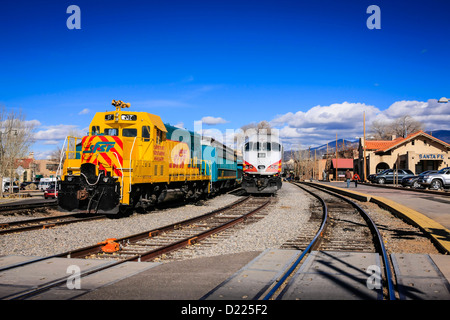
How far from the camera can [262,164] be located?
65.6 ft

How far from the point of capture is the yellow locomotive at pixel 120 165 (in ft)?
37.3

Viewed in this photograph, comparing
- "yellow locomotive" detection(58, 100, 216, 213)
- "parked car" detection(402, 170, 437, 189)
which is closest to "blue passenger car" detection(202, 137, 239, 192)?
"yellow locomotive" detection(58, 100, 216, 213)

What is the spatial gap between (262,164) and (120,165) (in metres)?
10.0

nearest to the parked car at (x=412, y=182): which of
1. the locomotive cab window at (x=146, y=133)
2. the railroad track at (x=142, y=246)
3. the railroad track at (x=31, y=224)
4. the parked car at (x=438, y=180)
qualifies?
the parked car at (x=438, y=180)

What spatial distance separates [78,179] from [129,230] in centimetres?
279

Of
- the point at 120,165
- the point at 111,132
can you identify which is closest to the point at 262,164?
the point at 111,132

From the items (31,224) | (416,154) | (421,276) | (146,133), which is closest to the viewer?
(421,276)

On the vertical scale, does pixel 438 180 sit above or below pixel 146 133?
below

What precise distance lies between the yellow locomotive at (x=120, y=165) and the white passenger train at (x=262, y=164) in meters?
5.54

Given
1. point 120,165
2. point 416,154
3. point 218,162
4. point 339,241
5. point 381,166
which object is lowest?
point 339,241

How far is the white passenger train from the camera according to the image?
2003 centimetres

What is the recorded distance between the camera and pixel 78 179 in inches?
447

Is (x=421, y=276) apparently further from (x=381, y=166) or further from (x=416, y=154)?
(x=381, y=166)

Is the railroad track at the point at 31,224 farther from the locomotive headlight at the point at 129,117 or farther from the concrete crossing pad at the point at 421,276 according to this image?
the concrete crossing pad at the point at 421,276
